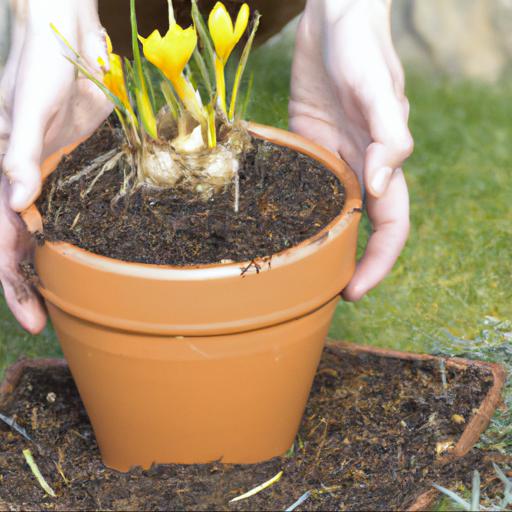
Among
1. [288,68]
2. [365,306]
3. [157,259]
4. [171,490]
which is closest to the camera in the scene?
[157,259]

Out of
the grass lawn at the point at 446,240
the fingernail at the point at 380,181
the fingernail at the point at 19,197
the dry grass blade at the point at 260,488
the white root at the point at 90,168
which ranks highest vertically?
the fingernail at the point at 19,197

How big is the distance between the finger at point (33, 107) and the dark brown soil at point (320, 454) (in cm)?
54

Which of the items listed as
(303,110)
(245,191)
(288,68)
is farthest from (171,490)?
(288,68)

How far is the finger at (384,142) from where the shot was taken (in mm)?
1717

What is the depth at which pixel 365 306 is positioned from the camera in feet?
8.68

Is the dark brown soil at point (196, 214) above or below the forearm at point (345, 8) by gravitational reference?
below

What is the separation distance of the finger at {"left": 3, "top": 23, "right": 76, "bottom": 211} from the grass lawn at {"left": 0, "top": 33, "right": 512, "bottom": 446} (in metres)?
0.85

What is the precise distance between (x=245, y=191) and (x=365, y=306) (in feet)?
3.28

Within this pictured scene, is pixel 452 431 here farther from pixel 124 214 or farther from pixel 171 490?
pixel 124 214

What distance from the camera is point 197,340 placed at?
5.30 feet

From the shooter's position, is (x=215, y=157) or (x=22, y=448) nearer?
(x=215, y=157)

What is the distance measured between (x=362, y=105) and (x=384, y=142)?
11cm

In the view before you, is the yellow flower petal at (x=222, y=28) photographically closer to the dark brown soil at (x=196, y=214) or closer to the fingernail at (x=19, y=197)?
the dark brown soil at (x=196, y=214)

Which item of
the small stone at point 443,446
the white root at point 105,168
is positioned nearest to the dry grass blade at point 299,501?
the small stone at point 443,446
